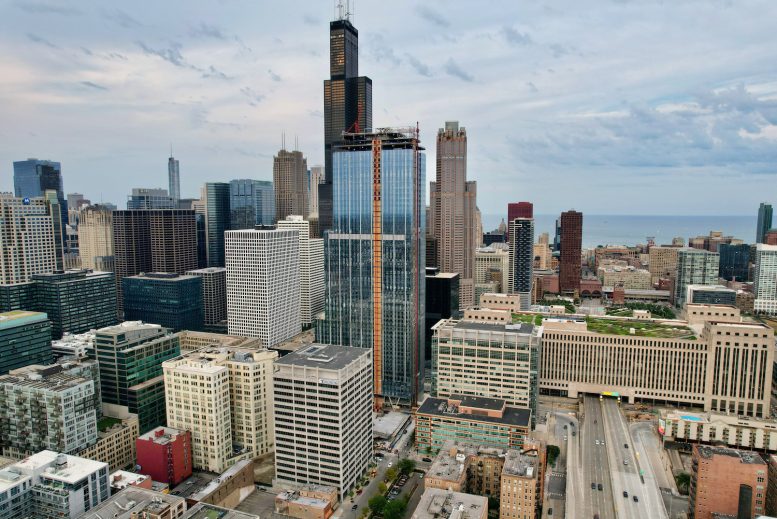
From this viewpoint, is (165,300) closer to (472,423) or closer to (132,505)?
(132,505)

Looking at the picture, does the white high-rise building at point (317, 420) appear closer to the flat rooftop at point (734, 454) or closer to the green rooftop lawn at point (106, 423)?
the green rooftop lawn at point (106, 423)

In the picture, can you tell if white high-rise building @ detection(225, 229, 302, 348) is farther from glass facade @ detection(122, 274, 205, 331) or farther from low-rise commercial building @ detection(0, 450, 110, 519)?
low-rise commercial building @ detection(0, 450, 110, 519)

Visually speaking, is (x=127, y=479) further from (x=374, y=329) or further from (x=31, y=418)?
(x=374, y=329)

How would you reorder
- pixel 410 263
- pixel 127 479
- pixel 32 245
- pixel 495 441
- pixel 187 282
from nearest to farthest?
pixel 127 479
pixel 495 441
pixel 410 263
pixel 32 245
pixel 187 282

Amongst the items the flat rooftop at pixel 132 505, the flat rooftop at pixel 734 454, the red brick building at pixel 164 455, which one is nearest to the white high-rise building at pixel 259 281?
the red brick building at pixel 164 455

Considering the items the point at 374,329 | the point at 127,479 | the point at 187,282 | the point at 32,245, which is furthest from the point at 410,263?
the point at 32,245

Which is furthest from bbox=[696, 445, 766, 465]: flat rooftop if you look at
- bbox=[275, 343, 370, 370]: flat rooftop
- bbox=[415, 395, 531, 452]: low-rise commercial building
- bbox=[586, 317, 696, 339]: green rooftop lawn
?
bbox=[586, 317, 696, 339]: green rooftop lawn
